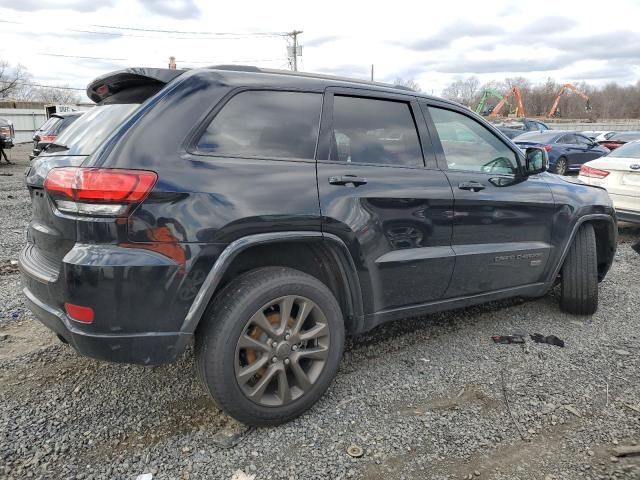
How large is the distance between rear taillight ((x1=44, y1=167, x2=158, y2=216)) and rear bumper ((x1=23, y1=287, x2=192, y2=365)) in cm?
56

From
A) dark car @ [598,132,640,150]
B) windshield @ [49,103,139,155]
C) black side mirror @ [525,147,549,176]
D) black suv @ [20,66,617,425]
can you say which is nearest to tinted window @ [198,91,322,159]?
black suv @ [20,66,617,425]

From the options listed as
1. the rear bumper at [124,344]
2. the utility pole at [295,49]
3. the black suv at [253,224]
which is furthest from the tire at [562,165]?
the utility pole at [295,49]

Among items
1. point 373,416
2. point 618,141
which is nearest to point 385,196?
point 373,416

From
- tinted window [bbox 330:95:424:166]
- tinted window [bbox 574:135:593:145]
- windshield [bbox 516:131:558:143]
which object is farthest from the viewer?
tinted window [bbox 574:135:593:145]

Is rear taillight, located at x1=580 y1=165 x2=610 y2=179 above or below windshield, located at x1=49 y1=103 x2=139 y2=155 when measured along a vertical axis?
below

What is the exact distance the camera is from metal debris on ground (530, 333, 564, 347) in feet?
12.2

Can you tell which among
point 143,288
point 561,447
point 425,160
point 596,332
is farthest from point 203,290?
point 596,332

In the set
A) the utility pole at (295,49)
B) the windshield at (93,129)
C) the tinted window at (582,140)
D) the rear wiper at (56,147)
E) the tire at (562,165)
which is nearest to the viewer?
the windshield at (93,129)

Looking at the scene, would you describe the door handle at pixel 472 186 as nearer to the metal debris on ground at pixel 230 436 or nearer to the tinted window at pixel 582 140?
the metal debris on ground at pixel 230 436

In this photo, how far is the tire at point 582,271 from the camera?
4.14 m

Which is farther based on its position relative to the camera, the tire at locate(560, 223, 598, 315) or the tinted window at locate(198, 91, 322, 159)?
the tire at locate(560, 223, 598, 315)

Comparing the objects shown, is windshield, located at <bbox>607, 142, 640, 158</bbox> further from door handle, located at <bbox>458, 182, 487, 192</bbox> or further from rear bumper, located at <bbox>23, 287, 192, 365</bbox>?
rear bumper, located at <bbox>23, 287, 192, 365</bbox>

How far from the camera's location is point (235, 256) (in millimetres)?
2383

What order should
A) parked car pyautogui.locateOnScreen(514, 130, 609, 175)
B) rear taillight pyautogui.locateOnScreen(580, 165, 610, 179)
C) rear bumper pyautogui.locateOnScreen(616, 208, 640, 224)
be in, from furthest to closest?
1. parked car pyautogui.locateOnScreen(514, 130, 609, 175)
2. rear taillight pyautogui.locateOnScreen(580, 165, 610, 179)
3. rear bumper pyautogui.locateOnScreen(616, 208, 640, 224)
